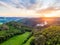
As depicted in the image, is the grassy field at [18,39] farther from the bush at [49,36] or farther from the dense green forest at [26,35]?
the bush at [49,36]

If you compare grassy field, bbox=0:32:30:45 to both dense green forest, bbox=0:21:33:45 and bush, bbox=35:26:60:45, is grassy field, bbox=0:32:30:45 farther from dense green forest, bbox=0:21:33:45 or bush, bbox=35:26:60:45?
bush, bbox=35:26:60:45

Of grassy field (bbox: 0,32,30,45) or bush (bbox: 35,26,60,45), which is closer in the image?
bush (bbox: 35,26,60,45)

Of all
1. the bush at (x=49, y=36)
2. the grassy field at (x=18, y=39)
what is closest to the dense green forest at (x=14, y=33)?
the grassy field at (x=18, y=39)

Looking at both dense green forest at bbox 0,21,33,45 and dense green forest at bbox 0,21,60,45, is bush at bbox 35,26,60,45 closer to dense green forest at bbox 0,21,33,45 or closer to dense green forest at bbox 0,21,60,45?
dense green forest at bbox 0,21,60,45

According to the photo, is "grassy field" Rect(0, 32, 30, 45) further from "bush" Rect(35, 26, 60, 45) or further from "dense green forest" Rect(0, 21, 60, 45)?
"bush" Rect(35, 26, 60, 45)

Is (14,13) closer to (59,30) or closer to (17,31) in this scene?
(17,31)

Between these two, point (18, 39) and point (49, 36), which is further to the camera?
point (18, 39)

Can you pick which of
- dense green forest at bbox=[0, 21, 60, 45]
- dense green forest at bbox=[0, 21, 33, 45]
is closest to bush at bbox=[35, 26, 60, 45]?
dense green forest at bbox=[0, 21, 60, 45]

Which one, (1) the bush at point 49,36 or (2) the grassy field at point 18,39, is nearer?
(1) the bush at point 49,36

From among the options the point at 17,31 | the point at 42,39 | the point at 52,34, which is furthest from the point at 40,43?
the point at 17,31

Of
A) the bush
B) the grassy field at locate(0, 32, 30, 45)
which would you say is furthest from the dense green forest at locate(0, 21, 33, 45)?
the bush

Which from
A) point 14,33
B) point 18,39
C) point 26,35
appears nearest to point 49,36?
point 26,35

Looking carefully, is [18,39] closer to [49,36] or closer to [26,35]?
[26,35]
